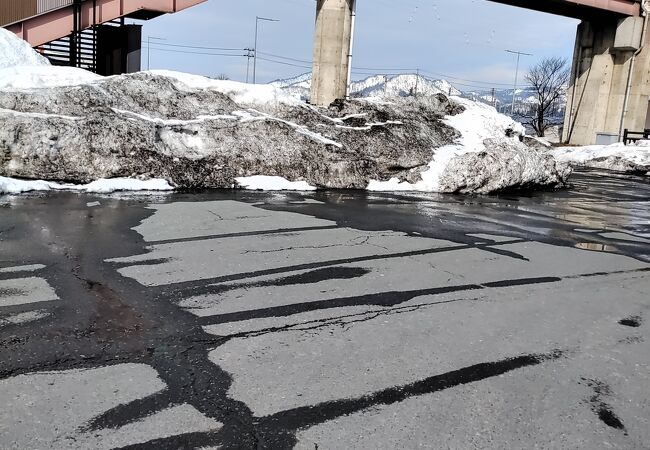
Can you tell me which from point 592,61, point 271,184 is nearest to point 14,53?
point 271,184

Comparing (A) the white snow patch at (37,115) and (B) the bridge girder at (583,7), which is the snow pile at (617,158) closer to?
(B) the bridge girder at (583,7)

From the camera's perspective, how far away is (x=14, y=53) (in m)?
12.6

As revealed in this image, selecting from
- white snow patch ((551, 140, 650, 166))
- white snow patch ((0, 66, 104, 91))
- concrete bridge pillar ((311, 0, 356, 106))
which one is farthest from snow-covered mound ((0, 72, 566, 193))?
concrete bridge pillar ((311, 0, 356, 106))

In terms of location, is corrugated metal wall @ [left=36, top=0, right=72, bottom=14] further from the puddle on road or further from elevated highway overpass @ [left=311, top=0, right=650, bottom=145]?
elevated highway overpass @ [left=311, top=0, right=650, bottom=145]

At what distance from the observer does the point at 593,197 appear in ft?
38.9

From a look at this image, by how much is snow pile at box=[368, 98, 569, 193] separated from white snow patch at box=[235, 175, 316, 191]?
144 centimetres

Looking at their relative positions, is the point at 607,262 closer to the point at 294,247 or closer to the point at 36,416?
the point at 294,247

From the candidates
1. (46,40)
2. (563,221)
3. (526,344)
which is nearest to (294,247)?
(526,344)

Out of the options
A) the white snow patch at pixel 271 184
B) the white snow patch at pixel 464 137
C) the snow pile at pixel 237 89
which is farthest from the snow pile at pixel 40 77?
the white snow patch at pixel 464 137

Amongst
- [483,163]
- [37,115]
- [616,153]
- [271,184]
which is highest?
[616,153]

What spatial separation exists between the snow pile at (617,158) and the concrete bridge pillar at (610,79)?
983cm

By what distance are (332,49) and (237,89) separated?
49.9ft

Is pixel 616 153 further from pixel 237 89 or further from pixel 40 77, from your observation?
pixel 40 77

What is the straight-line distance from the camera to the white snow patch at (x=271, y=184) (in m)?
9.74
